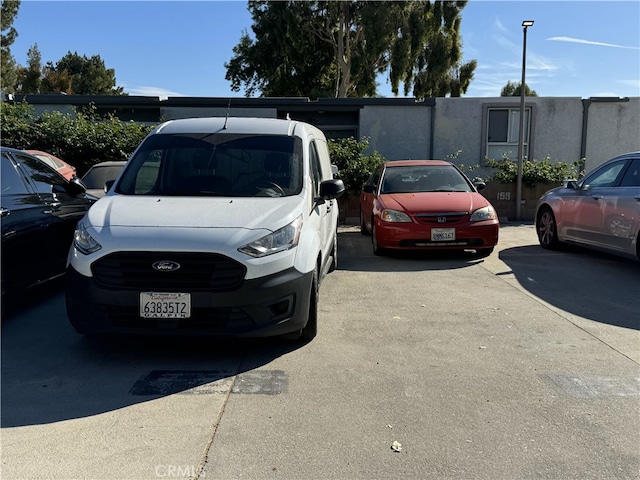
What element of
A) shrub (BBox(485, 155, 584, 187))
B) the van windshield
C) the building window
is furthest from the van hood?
the building window

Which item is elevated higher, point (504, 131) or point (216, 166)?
point (504, 131)

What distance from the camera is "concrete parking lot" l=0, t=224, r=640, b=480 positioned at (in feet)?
9.20

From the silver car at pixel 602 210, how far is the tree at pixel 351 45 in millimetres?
23112

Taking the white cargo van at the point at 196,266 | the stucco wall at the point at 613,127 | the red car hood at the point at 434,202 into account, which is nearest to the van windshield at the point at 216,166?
the white cargo van at the point at 196,266

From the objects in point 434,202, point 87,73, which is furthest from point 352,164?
point 87,73

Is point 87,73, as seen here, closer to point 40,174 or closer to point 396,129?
point 396,129

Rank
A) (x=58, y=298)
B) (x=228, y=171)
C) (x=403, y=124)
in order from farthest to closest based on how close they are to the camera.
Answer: (x=403, y=124)
(x=58, y=298)
(x=228, y=171)

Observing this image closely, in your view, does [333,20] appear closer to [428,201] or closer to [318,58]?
[318,58]

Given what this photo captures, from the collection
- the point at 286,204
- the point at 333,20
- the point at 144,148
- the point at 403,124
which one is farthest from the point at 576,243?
the point at 333,20

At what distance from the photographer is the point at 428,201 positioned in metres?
8.38

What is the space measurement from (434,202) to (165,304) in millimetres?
5364

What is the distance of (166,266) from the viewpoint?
3.92m

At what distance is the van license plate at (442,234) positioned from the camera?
8.04m

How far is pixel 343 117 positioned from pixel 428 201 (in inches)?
435
